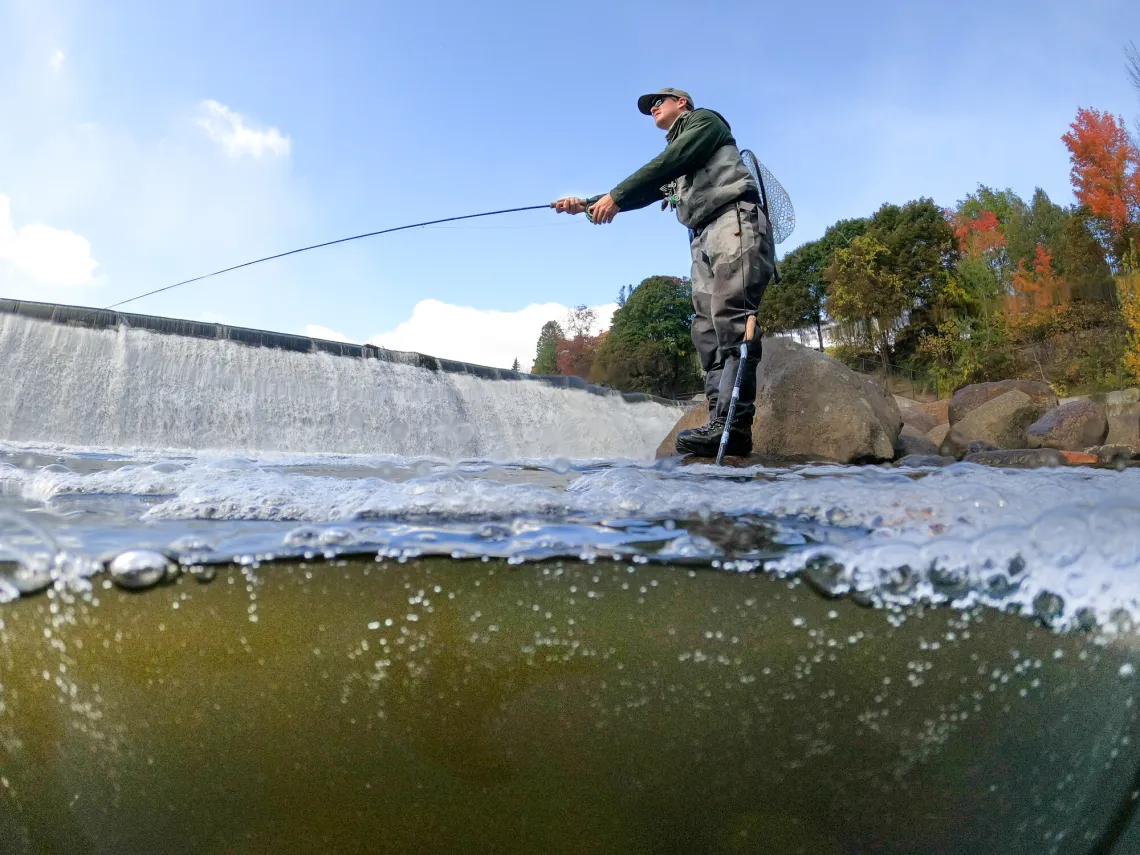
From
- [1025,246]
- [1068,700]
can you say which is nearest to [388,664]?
[1068,700]

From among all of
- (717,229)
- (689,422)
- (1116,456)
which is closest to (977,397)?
(689,422)

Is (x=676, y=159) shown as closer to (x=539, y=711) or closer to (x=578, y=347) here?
(x=539, y=711)

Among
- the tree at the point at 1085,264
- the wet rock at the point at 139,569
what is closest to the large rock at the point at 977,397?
the tree at the point at 1085,264

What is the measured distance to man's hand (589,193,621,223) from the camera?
4496 millimetres

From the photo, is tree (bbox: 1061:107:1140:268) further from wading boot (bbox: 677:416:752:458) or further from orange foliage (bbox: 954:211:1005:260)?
wading boot (bbox: 677:416:752:458)

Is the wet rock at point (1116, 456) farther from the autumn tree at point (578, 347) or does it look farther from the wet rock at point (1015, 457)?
the autumn tree at point (578, 347)

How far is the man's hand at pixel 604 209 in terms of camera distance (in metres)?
4.50

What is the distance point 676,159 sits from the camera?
14.5 ft

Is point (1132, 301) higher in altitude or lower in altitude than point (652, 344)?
lower

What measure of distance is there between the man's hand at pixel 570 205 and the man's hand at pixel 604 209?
0.18 meters

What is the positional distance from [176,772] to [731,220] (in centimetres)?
419

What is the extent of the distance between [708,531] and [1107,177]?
28.8 m

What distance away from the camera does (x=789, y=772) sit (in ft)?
3.24

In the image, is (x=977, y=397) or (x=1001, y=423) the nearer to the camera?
(x=1001, y=423)
